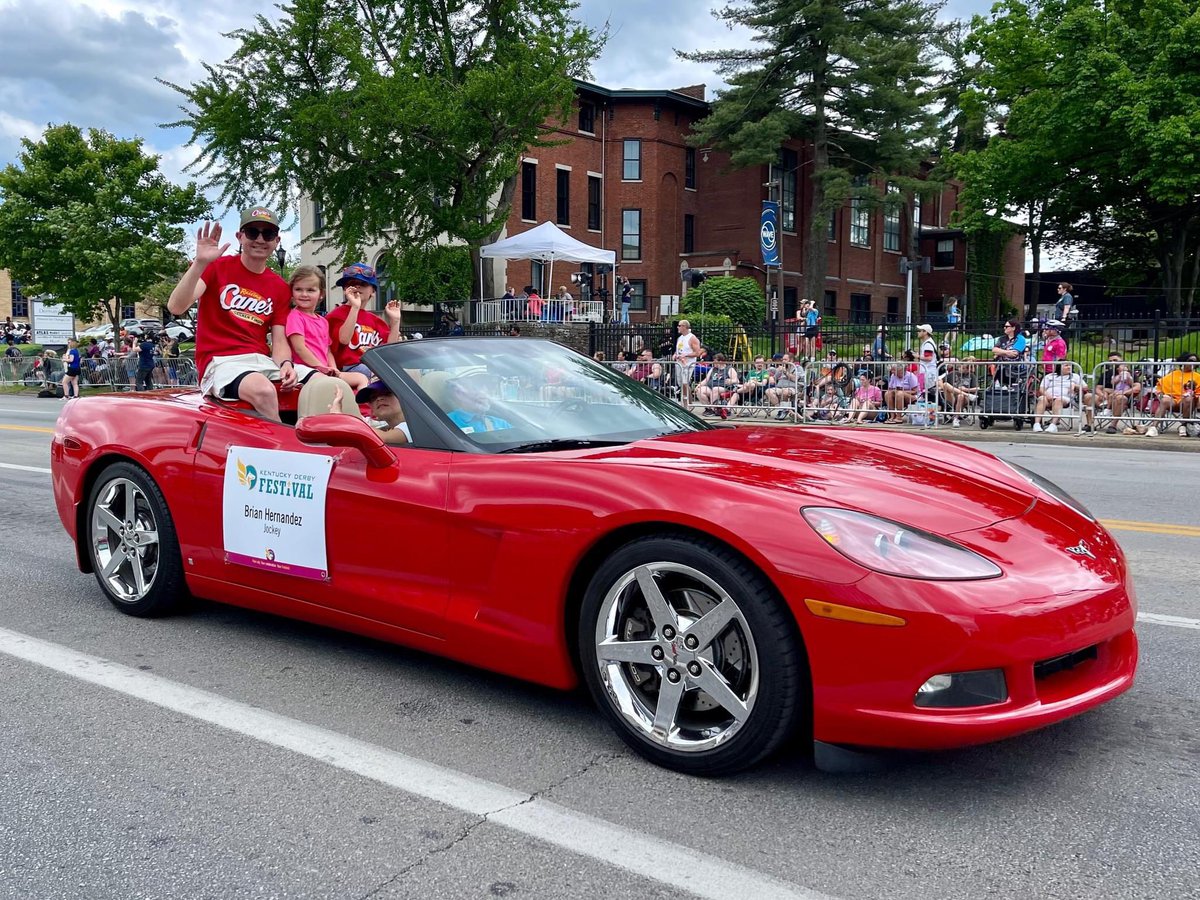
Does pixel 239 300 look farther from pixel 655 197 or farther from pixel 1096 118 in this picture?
pixel 655 197

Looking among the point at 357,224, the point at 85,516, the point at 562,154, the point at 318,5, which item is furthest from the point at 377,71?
the point at 85,516

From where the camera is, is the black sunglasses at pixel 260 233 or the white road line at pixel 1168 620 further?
the black sunglasses at pixel 260 233

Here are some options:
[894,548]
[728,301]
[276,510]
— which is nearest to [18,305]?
[728,301]

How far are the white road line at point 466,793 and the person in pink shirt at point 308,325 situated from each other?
1.85 meters

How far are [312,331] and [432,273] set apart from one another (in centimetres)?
2542

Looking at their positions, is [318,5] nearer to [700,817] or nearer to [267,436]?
[267,436]

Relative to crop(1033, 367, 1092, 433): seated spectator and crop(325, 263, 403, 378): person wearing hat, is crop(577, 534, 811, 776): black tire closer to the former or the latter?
crop(325, 263, 403, 378): person wearing hat

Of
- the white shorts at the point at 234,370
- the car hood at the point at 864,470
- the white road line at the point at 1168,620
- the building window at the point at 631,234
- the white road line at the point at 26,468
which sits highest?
the building window at the point at 631,234

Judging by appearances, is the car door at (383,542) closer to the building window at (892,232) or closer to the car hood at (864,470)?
the car hood at (864,470)

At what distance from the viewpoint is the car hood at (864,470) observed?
304 cm

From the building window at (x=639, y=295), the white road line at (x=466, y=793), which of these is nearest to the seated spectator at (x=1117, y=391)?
the white road line at (x=466, y=793)

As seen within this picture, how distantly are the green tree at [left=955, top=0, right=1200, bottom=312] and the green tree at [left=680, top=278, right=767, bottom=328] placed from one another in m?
10.7

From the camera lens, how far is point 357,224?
29.1 meters

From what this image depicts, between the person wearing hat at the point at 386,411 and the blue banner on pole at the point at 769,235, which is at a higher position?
the blue banner on pole at the point at 769,235
